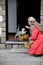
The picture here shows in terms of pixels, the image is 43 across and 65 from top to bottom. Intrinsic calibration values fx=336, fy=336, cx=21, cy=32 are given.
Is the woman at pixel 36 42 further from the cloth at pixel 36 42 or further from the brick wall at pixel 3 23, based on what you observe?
the brick wall at pixel 3 23

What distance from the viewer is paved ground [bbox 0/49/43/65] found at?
10086 mm

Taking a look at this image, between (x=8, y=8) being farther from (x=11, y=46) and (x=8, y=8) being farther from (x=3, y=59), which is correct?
(x=3, y=59)

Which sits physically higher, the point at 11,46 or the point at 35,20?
the point at 35,20

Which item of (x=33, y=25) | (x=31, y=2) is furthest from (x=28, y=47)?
(x=31, y=2)

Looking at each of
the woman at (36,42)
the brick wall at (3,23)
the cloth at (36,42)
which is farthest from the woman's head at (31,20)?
the brick wall at (3,23)

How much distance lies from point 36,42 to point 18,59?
787 mm

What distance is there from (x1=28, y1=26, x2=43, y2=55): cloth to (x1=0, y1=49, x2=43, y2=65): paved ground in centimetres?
19

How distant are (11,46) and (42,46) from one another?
6.27ft

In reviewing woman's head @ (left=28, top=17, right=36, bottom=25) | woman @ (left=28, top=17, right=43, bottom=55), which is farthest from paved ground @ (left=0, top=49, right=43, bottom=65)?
woman's head @ (left=28, top=17, right=36, bottom=25)

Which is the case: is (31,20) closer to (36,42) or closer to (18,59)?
(36,42)

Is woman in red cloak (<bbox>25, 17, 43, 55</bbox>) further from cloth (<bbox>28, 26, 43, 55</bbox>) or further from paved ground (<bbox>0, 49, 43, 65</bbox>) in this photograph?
paved ground (<bbox>0, 49, 43, 65</bbox>)

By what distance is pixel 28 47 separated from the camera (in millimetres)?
11445

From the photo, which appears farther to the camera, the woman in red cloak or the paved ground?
the woman in red cloak

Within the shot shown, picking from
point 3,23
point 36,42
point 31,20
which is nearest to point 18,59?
point 36,42
